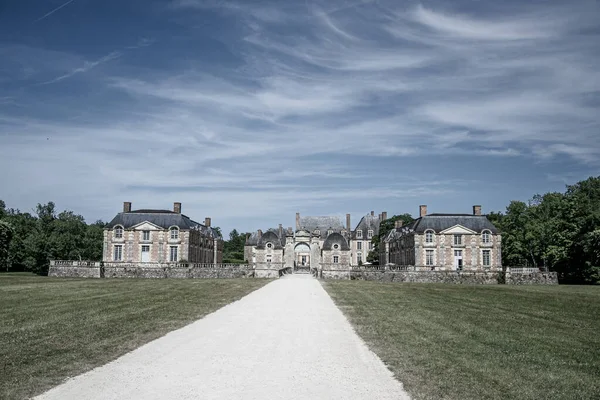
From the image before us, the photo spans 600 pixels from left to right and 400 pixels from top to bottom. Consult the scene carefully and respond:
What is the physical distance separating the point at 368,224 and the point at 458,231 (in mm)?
33920

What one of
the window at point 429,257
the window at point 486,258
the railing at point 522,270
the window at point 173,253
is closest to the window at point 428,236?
the window at point 429,257

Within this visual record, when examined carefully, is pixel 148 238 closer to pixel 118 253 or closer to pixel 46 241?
pixel 118 253

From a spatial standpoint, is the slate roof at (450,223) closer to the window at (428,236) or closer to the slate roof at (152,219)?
the window at (428,236)

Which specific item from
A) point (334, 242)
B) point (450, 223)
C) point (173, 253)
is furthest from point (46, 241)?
point (450, 223)

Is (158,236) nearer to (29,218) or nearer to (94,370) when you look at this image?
(29,218)

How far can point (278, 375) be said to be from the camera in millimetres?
7445

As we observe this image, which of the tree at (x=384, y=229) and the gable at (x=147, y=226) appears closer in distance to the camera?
the gable at (x=147, y=226)

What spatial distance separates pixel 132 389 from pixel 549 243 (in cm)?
5193

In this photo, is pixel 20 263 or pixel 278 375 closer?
pixel 278 375

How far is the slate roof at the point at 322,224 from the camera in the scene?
82250 mm

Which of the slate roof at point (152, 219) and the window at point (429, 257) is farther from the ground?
the slate roof at point (152, 219)

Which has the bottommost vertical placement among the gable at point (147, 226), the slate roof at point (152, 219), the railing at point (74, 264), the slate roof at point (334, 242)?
the railing at point (74, 264)

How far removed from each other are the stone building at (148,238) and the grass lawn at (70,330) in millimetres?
34691

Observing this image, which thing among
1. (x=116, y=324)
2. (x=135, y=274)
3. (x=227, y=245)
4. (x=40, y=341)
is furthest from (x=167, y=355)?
(x=227, y=245)
